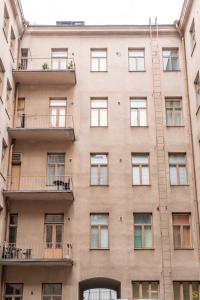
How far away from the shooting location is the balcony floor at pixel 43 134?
23.9 metres

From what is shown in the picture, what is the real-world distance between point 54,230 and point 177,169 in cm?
714

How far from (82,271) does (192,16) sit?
47.6 feet

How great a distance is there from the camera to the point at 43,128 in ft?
78.7

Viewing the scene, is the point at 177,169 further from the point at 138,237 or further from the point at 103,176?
the point at 138,237

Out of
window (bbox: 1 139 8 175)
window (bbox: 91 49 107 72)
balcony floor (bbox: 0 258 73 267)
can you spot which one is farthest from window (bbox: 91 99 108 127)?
balcony floor (bbox: 0 258 73 267)

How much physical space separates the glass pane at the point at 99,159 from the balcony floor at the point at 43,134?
1.47 m

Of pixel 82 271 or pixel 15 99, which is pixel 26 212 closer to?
pixel 82 271

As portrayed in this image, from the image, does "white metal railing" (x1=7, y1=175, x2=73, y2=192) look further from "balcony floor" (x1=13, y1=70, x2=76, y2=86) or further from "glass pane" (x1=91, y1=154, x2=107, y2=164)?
"balcony floor" (x1=13, y1=70, x2=76, y2=86)

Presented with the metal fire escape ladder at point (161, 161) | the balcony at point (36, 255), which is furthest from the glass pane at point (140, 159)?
the balcony at point (36, 255)

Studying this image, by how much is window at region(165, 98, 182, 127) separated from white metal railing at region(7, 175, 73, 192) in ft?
20.9

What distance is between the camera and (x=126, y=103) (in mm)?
25688

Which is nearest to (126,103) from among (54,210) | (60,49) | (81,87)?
(81,87)

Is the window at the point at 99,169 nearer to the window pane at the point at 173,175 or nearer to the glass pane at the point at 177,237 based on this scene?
the window pane at the point at 173,175

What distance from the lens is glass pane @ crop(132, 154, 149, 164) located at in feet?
81.0
